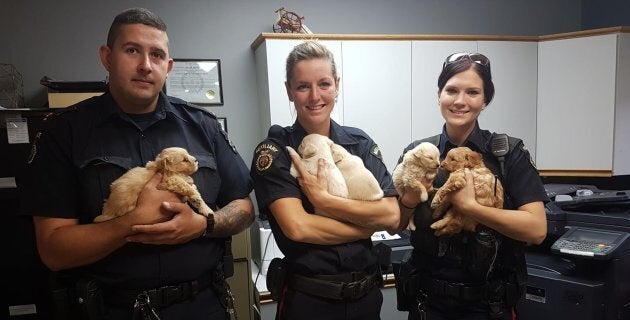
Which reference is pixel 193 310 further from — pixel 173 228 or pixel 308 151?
pixel 308 151

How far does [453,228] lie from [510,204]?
0.24m

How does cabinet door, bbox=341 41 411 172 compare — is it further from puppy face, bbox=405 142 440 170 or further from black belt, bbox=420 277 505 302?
black belt, bbox=420 277 505 302

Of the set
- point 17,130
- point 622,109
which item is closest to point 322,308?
point 17,130

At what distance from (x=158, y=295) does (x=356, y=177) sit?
75 cm

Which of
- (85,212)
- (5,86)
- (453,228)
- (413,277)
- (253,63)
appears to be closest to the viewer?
(85,212)

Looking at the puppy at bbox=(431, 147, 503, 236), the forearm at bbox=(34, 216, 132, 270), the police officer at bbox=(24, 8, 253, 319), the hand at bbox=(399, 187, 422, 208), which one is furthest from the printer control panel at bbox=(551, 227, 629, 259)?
the forearm at bbox=(34, 216, 132, 270)

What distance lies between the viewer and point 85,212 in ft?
4.09

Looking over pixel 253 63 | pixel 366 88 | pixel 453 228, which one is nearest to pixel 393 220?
pixel 453 228

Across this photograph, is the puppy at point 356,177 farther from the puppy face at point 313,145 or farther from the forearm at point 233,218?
the forearm at point 233,218

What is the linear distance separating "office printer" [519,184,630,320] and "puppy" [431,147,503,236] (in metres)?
0.71

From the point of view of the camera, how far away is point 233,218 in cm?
134

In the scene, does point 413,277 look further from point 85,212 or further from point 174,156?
point 85,212

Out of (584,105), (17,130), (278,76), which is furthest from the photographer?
(584,105)

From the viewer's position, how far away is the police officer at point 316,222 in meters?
1.27
